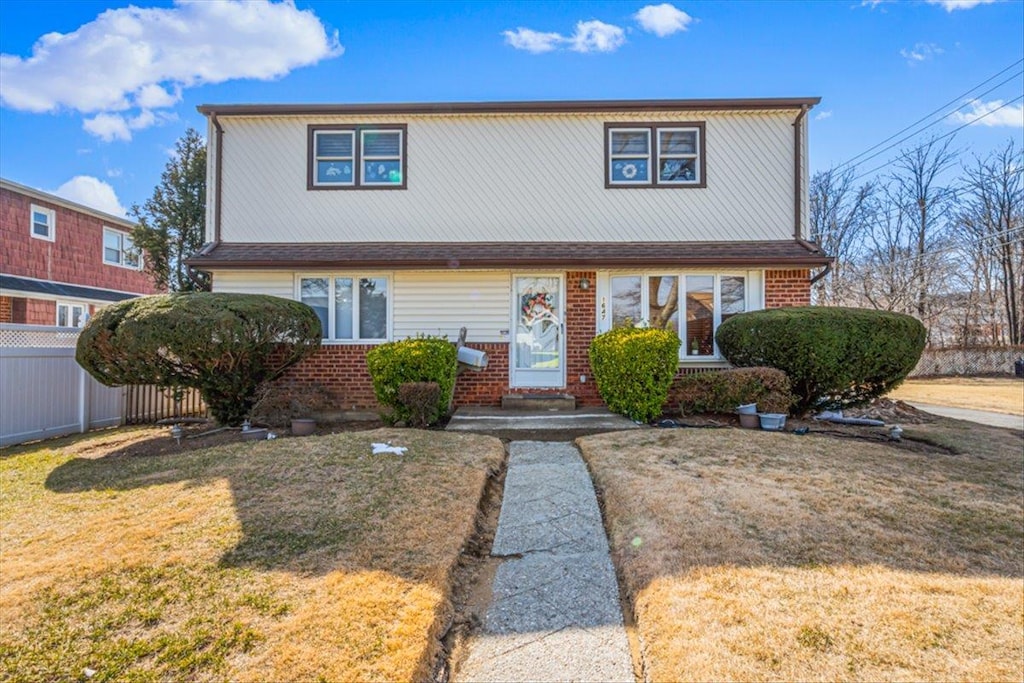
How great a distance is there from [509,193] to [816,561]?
814 cm

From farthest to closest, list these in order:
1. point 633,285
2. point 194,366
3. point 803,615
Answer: point 633,285
point 194,366
point 803,615

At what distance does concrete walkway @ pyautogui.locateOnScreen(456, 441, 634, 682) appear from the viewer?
2.50 metres

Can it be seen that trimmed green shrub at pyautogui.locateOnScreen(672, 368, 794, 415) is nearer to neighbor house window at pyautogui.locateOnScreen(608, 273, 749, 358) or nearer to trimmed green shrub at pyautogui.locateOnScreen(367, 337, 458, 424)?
neighbor house window at pyautogui.locateOnScreen(608, 273, 749, 358)

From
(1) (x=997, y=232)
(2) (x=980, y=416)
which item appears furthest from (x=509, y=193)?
(1) (x=997, y=232)

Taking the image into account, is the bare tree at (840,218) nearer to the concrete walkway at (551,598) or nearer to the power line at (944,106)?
the power line at (944,106)

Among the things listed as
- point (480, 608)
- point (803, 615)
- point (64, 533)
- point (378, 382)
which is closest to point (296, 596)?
point (480, 608)

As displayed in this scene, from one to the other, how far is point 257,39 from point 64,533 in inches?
376

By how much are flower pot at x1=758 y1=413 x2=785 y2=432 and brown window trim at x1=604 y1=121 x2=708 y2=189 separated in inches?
185

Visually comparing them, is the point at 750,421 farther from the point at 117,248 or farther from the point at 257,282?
the point at 117,248

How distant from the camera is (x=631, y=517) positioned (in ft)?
13.6

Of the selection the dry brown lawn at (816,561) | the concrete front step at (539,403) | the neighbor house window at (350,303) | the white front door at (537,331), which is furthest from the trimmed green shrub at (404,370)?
the dry brown lawn at (816,561)

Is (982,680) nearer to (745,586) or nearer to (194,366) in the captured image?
(745,586)

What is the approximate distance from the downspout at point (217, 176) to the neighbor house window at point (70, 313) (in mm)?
13995

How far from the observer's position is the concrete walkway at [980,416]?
902cm
